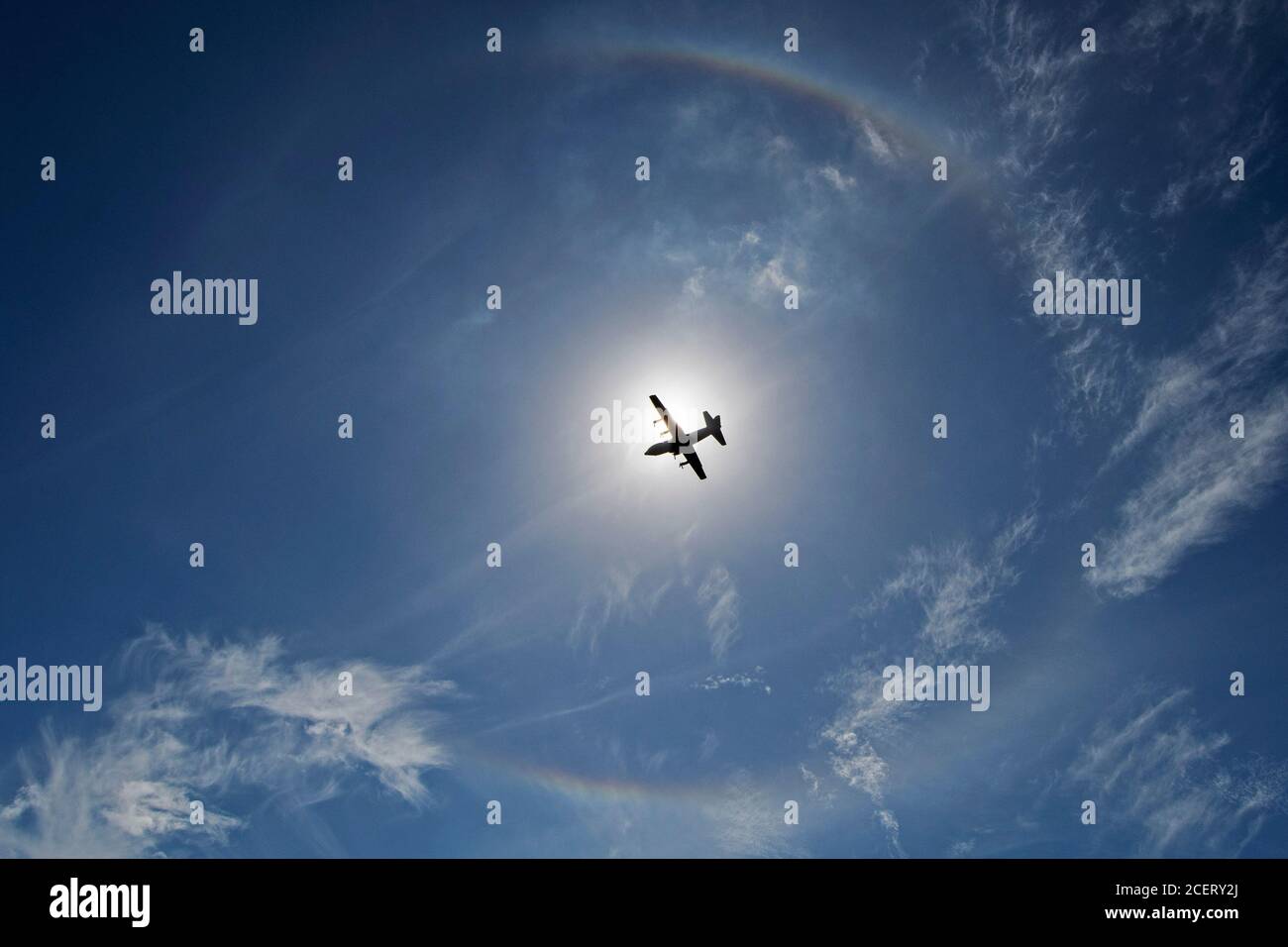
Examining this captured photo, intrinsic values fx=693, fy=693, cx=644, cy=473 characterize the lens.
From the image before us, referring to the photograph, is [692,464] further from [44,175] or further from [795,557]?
[44,175]
